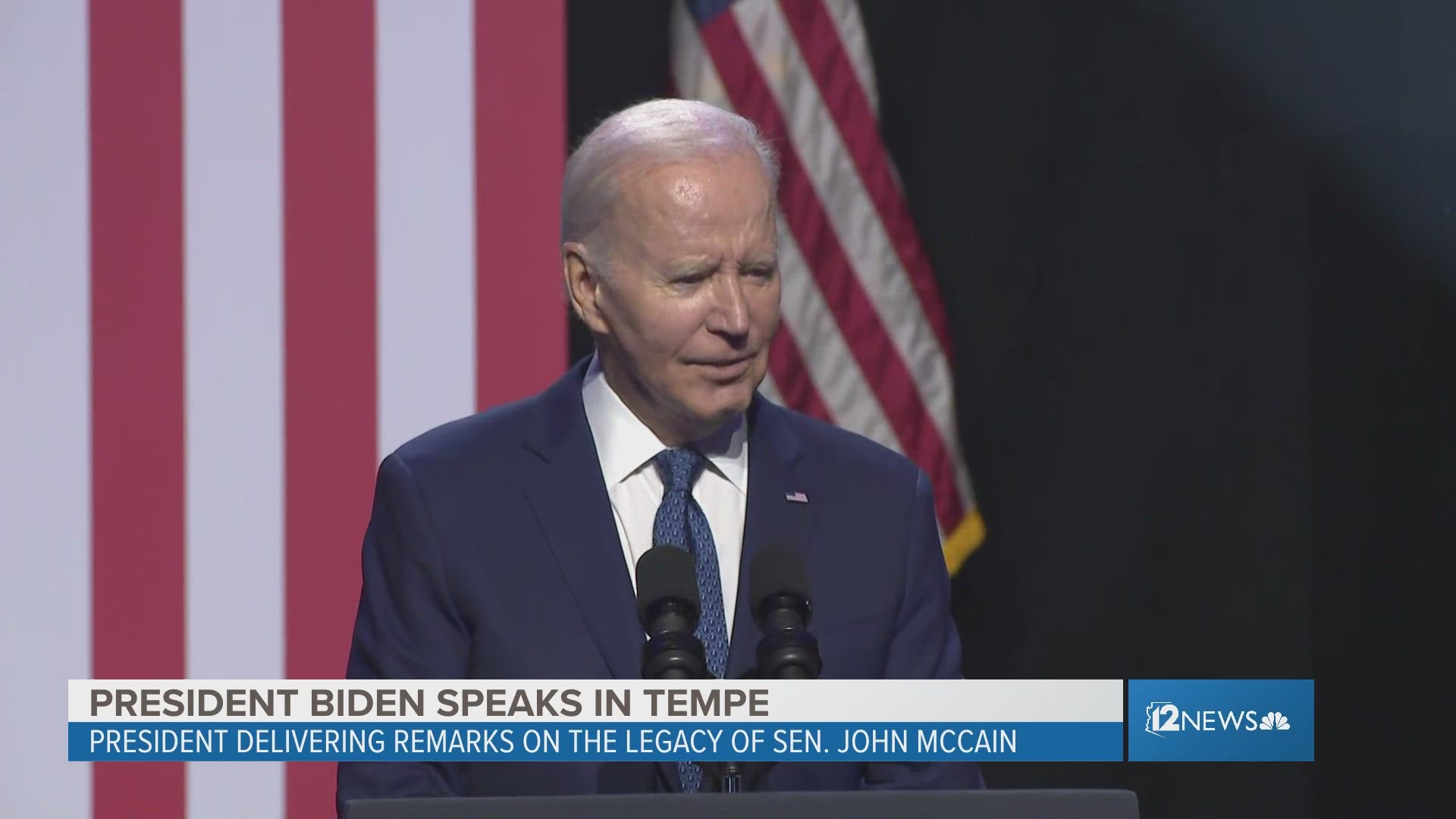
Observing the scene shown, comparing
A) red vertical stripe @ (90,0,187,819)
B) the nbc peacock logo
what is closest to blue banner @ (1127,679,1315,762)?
the nbc peacock logo

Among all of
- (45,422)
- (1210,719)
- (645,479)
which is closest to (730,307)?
(645,479)

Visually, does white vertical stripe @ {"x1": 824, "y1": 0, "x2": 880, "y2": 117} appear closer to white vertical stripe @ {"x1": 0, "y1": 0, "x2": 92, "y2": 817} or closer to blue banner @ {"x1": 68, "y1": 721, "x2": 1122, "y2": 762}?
white vertical stripe @ {"x1": 0, "y1": 0, "x2": 92, "y2": 817}

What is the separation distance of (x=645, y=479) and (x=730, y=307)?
205 millimetres

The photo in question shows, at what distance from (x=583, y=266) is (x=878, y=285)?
1067 millimetres

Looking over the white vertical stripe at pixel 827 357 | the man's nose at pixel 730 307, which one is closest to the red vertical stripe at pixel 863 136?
the white vertical stripe at pixel 827 357

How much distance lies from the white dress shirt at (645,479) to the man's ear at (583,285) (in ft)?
0.24

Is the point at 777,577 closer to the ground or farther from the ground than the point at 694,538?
closer to the ground

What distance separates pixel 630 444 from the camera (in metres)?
1.62

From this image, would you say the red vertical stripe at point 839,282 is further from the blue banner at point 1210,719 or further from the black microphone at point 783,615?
the black microphone at point 783,615

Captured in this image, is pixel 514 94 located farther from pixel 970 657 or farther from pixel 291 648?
pixel 970 657

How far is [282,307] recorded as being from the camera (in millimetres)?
2516

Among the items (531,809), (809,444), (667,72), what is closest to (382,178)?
(667,72)

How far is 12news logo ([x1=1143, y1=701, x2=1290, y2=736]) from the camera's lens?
1679mm

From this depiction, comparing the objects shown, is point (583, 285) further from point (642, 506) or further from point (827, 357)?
point (827, 357)
